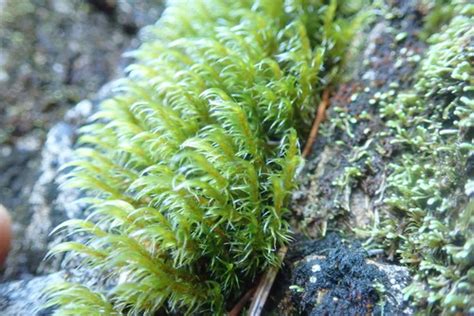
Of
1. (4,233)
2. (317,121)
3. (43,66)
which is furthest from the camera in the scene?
(43,66)

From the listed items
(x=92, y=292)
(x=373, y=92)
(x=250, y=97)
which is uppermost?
(x=250, y=97)

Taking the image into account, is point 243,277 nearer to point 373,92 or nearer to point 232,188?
point 232,188

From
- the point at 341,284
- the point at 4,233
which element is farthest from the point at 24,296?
the point at 341,284

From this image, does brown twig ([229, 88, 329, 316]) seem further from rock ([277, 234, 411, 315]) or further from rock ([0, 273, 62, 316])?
rock ([0, 273, 62, 316])

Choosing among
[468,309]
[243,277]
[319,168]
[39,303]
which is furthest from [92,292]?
[468,309]

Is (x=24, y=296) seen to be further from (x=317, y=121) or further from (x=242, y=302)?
(x=317, y=121)
